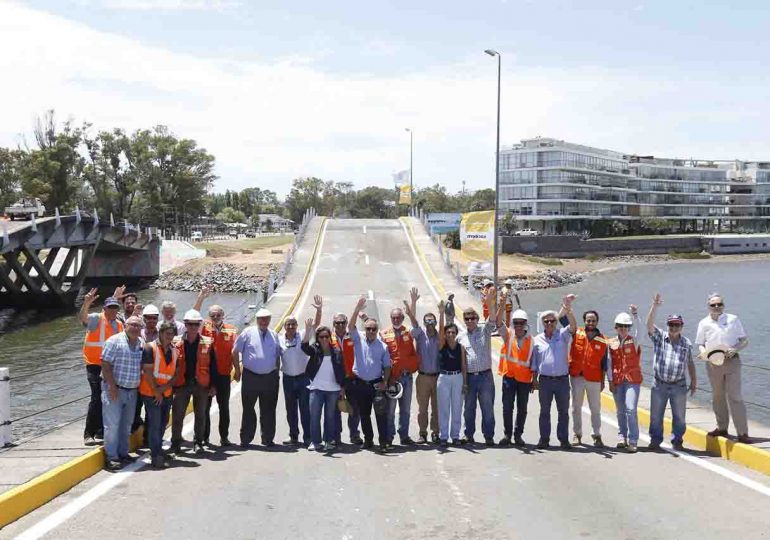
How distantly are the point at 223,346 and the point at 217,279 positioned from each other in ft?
170

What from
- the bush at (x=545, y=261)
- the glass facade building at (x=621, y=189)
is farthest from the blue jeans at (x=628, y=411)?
the glass facade building at (x=621, y=189)

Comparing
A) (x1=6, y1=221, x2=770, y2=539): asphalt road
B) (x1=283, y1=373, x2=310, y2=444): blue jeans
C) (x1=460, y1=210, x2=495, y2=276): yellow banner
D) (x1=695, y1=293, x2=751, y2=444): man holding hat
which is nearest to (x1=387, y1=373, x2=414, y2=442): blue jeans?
(x1=6, y1=221, x2=770, y2=539): asphalt road

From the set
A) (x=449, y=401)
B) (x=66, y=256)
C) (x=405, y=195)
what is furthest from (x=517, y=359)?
(x=405, y=195)

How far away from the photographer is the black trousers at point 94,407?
28.6ft

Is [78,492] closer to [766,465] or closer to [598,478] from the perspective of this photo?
[598,478]

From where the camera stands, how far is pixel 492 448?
9.41 metres

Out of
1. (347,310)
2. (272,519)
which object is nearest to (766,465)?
(272,519)

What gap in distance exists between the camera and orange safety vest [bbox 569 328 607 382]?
9.43 meters

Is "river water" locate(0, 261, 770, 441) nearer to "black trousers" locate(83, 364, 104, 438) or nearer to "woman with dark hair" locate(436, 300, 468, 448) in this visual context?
"black trousers" locate(83, 364, 104, 438)

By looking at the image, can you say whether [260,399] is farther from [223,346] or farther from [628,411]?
[628,411]

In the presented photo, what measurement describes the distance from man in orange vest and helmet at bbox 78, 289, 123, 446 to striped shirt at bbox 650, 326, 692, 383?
6.83 metres

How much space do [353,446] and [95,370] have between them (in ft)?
11.1

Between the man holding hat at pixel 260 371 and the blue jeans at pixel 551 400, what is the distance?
3476 mm

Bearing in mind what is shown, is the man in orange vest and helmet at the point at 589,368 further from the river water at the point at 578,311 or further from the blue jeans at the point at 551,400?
the river water at the point at 578,311
